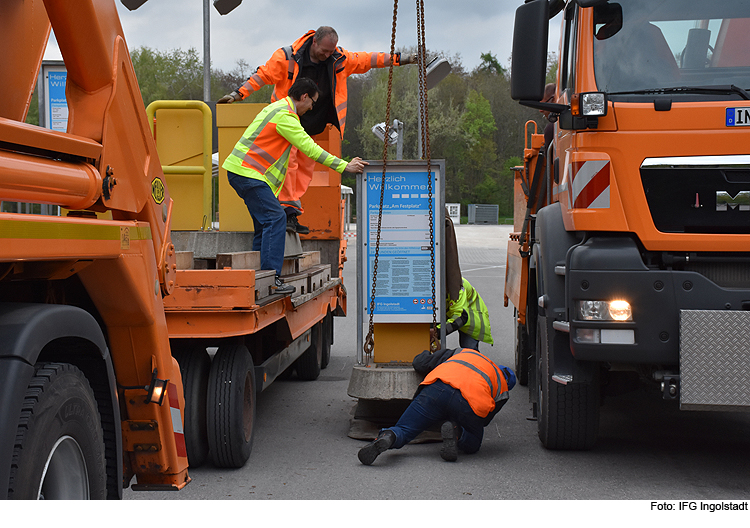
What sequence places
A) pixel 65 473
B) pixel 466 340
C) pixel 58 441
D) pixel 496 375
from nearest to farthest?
pixel 58 441, pixel 65 473, pixel 496 375, pixel 466 340

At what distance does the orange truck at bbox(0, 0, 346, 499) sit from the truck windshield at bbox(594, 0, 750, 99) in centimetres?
276

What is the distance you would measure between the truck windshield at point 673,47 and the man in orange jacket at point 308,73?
300cm

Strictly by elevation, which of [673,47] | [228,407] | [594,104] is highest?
[673,47]

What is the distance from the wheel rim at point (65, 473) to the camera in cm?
223

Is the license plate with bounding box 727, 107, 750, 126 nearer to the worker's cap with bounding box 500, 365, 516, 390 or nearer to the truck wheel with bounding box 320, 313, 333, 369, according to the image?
the worker's cap with bounding box 500, 365, 516, 390

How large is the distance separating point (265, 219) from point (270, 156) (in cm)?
62

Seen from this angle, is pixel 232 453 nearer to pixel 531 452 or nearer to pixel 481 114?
pixel 531 452

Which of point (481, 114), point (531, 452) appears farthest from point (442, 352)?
point (481, 114)

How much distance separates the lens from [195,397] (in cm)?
474

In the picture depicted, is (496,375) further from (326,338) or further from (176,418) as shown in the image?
(326,338)

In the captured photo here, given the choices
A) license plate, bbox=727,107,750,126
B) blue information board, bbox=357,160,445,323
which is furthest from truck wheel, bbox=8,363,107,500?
blue information board, bbox=357,160,445,323

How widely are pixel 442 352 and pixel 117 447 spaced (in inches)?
129

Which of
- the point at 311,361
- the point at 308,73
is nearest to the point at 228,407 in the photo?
the point at 311,361

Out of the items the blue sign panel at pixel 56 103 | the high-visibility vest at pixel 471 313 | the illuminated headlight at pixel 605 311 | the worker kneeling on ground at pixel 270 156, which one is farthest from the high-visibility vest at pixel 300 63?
the illuminated headlight at pixel 605 311
